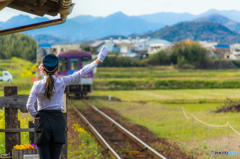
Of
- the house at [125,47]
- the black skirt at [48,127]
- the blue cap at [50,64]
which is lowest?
the black skirt at [48,127]

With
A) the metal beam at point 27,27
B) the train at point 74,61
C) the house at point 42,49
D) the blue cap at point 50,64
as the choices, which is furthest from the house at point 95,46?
the blue cap at point 50,64

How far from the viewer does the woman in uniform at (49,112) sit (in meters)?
3.14

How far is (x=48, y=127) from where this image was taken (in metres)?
3.13

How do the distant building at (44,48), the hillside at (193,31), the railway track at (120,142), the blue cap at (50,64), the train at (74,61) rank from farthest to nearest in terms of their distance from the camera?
1. the hillside at (193,31)
2. the distant building at (44,48)
3. the train at (74,61)
4. the railway track at (120,142)
5. the blue cap at (50,64)

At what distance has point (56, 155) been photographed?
10.5ft

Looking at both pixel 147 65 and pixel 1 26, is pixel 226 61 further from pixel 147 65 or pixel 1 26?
pixel 1 26

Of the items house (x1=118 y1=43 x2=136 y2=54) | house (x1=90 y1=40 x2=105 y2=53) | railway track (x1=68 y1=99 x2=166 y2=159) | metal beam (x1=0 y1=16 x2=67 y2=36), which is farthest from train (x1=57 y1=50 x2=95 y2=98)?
house (x1=118 y1=43 x2=136 y2=54)

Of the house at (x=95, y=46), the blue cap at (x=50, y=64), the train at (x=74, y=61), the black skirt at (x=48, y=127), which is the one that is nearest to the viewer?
the black skirt at (x=48, y=127)

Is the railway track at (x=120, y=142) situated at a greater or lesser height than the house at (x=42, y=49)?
lesser

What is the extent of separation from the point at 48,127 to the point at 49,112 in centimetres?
16

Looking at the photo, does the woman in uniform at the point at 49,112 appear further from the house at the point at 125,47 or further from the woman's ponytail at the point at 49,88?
the house at the point at 125,47

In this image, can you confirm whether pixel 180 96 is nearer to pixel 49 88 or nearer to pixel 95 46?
pixel 49 88

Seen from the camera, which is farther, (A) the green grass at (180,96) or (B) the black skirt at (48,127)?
(A) the green grass at (180,96)

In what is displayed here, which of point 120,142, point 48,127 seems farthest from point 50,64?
point 120,142
